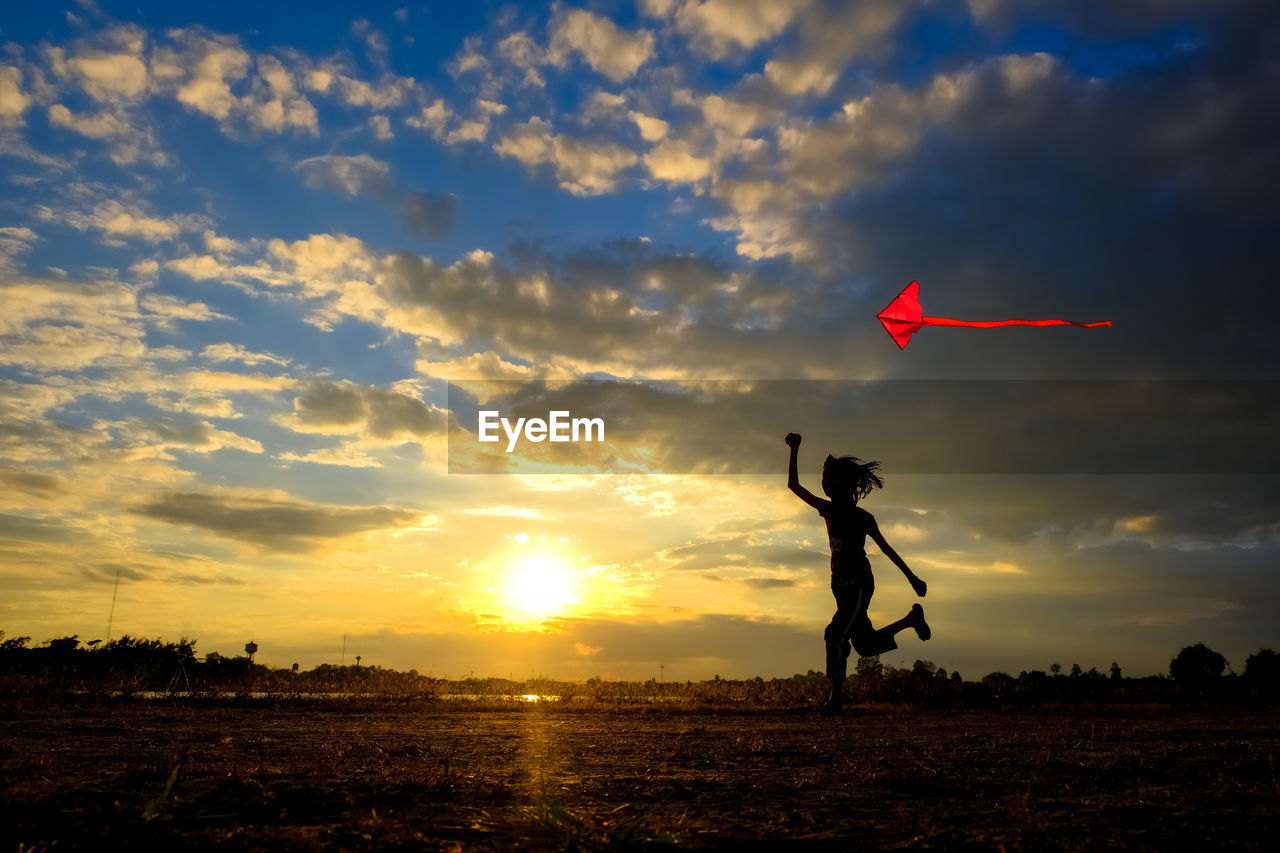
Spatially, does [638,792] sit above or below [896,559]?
below

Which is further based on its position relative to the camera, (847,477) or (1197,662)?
(1197,662)

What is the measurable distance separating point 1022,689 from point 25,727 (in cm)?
2020

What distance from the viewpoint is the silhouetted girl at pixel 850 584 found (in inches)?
408

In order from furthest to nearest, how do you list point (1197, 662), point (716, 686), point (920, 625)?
point (1197, 662) → point (716, 686) → point (920, 625)

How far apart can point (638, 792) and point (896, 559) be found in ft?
21.2

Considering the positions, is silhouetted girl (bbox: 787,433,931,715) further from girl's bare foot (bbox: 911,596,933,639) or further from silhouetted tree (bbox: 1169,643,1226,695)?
silhouetted tree (bbox: 1169,643,1226,695)

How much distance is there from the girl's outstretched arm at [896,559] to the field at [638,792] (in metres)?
2.08

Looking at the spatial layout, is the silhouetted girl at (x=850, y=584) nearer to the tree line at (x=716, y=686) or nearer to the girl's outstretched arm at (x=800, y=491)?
the girl's outstretched arm at (x=800, y=491)

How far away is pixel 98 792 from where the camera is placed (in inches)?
177

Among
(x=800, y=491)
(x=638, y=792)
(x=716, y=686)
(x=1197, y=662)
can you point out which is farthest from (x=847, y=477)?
(x=1197, y=662)

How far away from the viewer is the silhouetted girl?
10.4 metres

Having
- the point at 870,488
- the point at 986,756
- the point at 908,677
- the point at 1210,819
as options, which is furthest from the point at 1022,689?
the point at 1210,819

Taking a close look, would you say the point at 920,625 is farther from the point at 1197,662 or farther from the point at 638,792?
→ the point at 1197,662

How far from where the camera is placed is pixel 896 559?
10578 mm
